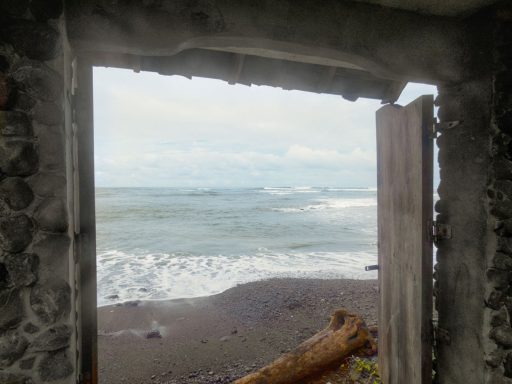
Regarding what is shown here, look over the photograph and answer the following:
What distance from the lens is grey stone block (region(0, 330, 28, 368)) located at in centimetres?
155

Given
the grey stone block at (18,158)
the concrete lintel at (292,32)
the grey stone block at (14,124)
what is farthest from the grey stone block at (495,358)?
the grey stone block at (14,124)

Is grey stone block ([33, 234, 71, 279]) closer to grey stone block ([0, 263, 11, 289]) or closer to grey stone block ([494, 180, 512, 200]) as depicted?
grey stone block ([0, 263, 11, 289])

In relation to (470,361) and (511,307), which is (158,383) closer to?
(470,361)

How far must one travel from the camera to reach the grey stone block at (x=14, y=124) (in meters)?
1.56

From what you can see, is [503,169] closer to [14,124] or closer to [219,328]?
[14,124]

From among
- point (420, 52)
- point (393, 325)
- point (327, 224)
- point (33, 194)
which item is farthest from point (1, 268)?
point (327, 224)

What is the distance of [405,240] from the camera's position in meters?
2.72

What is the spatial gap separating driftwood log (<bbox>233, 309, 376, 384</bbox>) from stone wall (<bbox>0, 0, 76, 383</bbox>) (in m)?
2.66

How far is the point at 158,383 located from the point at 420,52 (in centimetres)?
495

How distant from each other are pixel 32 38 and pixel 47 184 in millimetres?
764

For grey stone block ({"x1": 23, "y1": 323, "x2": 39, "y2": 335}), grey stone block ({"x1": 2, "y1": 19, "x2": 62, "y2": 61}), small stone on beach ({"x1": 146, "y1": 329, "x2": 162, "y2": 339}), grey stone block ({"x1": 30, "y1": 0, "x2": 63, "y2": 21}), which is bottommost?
small stone on beach ({"x1": 146, "y1": 329, "x2": 162, "y2": 339})

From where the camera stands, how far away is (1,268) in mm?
1562

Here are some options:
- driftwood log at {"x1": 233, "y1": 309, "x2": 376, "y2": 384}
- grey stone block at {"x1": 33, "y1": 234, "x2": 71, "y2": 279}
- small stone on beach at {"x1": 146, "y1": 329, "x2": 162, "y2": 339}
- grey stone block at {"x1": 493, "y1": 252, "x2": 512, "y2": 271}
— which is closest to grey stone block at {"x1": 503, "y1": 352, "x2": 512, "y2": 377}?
grey stone block at {"x1": 493, "y1": 252, "x2": 512, "y2": 271}

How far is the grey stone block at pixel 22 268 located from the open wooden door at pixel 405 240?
2.59 meters
